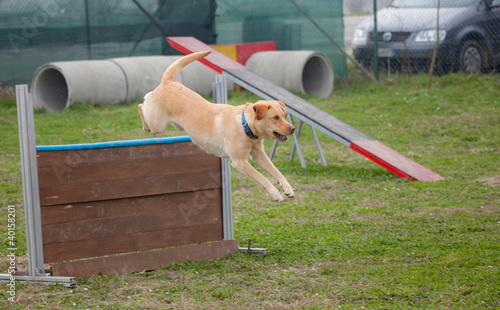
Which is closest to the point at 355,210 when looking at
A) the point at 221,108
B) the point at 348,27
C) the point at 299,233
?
the point at 299,233

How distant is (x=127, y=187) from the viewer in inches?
177

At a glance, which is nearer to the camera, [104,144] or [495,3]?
[104,144]

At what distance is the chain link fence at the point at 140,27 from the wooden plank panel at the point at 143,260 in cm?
775

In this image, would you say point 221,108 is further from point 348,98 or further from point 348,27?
point 348,27

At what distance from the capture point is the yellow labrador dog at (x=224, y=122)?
11.1 ft

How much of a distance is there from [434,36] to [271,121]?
9691 millimetres

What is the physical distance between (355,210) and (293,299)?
2.34 metres

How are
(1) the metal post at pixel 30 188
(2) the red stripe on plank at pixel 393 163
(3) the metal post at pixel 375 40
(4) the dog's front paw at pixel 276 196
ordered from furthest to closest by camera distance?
(3) the metal post at pixel 375 40 < (2) the red stripe on plank at pixel 393 163 < (1) the metal post at pixel 30 188 < (4) the dog's front paw at pixel 276 196

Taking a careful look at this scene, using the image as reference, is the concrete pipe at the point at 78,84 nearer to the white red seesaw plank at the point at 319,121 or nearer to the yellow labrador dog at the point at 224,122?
the white red seesaw plank at the point at 319,121

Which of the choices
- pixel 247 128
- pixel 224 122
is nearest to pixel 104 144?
pixel 224 122

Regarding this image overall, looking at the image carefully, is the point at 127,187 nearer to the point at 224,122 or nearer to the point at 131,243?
the point at 131,243

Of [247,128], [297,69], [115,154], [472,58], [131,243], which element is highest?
[472,58]

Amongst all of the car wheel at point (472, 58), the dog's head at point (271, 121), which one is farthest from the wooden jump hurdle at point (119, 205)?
the car wheel at point (472, 58)

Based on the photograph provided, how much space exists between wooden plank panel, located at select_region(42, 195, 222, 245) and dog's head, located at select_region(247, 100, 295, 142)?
1.60m
